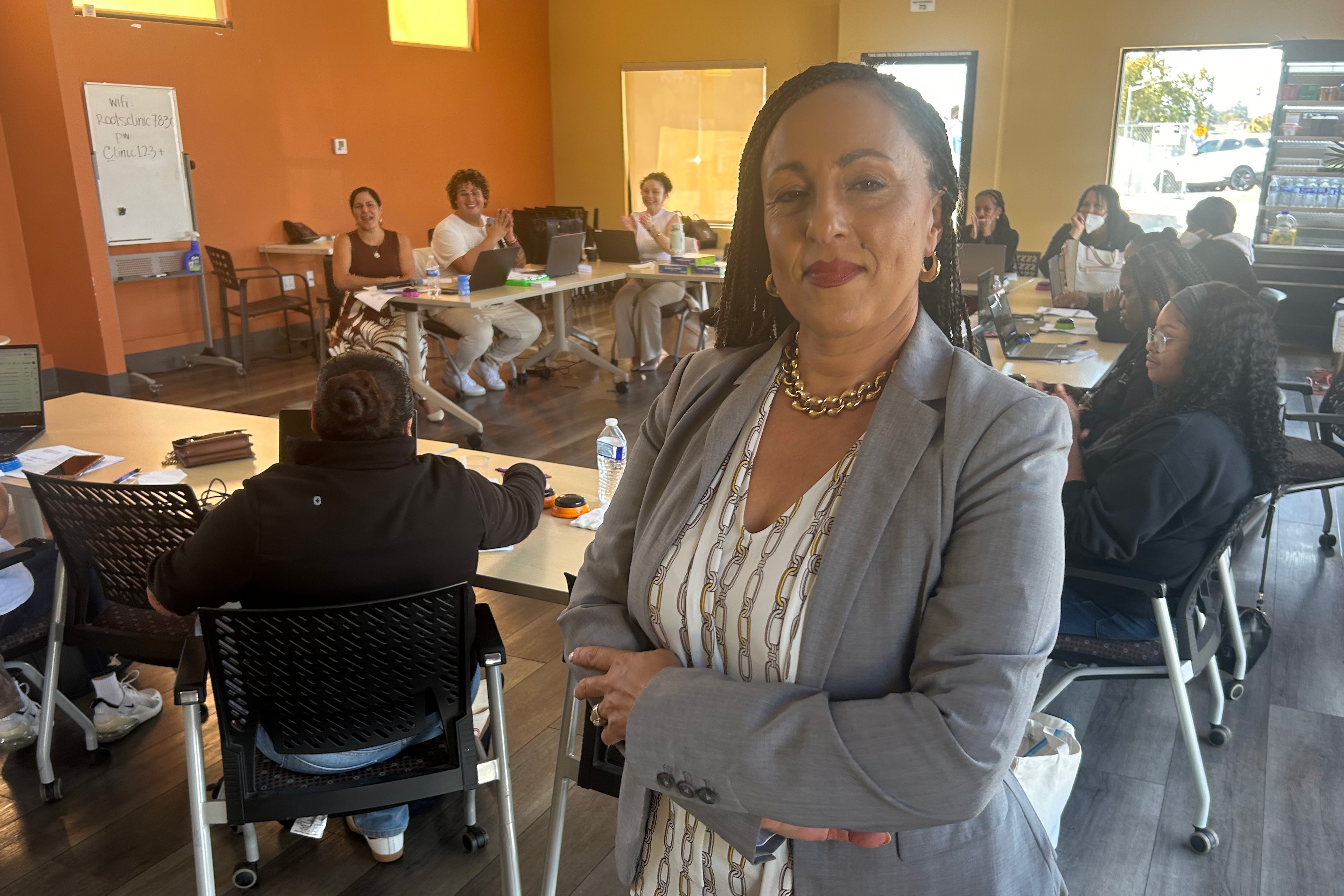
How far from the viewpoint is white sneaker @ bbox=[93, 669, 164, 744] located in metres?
2.79

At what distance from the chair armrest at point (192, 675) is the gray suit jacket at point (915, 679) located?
120 cm

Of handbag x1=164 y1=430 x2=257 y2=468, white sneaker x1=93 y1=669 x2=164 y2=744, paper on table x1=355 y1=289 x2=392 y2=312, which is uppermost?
paper on table x1=355 y1=289 x2=392 y2=312

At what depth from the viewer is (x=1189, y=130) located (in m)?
8.90

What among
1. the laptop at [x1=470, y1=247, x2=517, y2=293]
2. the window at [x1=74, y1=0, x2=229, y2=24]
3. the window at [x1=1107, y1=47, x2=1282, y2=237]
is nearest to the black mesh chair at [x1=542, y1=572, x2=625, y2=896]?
the laptop at [x1=470, y1=247, x2=517, y2=293]

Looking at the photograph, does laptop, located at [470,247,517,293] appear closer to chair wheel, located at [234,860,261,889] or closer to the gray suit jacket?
chair wheel, located at [234,860,261,889]

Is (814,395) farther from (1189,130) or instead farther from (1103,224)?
(1189,130)

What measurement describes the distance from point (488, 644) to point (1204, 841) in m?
1.74

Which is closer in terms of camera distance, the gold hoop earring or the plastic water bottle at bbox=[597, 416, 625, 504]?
the gold hoop earring

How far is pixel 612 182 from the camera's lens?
452 inches

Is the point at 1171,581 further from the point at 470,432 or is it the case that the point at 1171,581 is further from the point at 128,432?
the point at 470,432

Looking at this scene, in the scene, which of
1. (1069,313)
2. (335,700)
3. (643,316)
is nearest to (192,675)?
(335,700)

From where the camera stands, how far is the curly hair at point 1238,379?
2414 mm

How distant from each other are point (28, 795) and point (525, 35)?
395 inches

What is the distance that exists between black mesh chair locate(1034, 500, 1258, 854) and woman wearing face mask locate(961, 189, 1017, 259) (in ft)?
16.6
